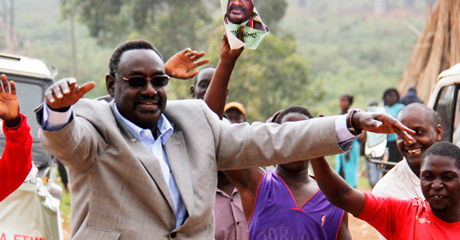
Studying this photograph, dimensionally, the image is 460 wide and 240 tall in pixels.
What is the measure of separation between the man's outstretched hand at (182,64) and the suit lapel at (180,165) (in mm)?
938

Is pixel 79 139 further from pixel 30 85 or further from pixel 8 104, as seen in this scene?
pixel 30 85

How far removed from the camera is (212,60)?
15.1 meters

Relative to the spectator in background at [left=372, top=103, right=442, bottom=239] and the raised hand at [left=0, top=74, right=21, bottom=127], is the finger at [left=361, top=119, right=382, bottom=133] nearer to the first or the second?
the spectator in background at [left=372, top=103, right=442, bottom=239]

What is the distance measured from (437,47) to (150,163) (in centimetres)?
887

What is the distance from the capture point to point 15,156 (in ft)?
9.30

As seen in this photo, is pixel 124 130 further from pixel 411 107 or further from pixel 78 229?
pixel 411 107

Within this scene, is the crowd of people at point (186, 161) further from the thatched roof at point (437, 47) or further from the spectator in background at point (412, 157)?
the thatched roof at point (437, 47)

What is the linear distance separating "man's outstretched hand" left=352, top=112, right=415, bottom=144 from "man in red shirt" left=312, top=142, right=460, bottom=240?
617mm

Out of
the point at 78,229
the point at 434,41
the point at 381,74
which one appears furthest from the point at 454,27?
the point at 381,74

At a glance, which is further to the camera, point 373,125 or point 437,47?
point 437,47

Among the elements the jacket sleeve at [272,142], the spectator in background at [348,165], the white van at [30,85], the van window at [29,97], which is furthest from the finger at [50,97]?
the spectator in background at [348,165]

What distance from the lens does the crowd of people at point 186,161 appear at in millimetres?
2145

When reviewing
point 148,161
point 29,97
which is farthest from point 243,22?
point 29,97

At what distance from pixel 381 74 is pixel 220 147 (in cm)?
3148
